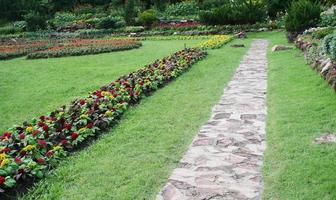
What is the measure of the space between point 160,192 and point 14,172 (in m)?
1.38

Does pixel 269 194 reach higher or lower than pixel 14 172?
lower

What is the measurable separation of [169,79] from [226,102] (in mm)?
2372

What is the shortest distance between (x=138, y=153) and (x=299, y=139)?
6.28 feet

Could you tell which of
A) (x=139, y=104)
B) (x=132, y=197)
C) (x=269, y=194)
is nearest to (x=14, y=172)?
(x=132, y=197)

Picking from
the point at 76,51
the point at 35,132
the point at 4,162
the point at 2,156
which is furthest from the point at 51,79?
the point at 4,162

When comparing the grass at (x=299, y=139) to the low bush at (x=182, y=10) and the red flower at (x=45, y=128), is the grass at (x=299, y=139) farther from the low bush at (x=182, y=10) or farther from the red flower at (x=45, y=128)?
the low bush at (x=182, y=10)

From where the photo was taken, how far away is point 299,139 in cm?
516

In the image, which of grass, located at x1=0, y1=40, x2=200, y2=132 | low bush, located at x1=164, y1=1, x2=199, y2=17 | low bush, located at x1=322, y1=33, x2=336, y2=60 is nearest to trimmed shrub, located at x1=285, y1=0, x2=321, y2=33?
grass, located at x1=0, y1=40, x2=200, y2=132

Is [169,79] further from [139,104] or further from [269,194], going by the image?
[269,194]

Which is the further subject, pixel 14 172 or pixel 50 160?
pixel 50 160

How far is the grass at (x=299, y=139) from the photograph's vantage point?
390 centimetres

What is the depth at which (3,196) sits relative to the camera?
3875 millimetres

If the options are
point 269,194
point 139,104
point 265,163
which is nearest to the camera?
point 269,194

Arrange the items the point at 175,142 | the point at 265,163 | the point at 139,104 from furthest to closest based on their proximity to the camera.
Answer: the point at 139,104 < the point at 175,142 < the point at 265,163
